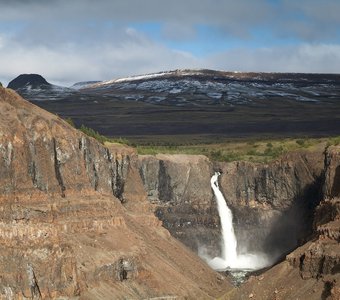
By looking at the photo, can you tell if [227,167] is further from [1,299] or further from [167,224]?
[1,299]

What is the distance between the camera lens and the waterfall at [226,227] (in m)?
133

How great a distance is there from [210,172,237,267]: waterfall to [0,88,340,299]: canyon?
3.42 meters

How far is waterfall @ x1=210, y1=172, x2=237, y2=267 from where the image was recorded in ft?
437

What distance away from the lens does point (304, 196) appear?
135875mm

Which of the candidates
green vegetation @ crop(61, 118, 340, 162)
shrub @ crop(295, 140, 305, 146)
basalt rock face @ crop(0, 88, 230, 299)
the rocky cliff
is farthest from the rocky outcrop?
shrub @ crop(295, 140, 305, 146)

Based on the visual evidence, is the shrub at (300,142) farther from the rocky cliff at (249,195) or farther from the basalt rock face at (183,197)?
the basalt rock face at (183,197)

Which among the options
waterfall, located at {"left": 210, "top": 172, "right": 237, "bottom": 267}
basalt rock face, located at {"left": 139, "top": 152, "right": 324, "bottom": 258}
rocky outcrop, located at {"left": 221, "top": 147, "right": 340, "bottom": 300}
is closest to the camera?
rocky outcrop, located at {"left": 221, "top": 147, "right": 340, "bottom": 300}

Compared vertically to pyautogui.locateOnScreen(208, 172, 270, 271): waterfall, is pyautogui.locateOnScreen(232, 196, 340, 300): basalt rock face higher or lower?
higher

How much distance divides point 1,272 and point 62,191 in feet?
51.1

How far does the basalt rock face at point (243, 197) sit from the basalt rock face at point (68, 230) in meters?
22.6

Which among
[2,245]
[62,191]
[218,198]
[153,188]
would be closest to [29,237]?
[2,245]

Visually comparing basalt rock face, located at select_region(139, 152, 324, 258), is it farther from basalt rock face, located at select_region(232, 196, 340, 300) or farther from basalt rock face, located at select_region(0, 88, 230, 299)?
basalt rock face, located at select_region(232, 196, 340, 300)

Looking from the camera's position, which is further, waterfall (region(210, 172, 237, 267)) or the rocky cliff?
waterfall (region(210, 172, 237, 267))

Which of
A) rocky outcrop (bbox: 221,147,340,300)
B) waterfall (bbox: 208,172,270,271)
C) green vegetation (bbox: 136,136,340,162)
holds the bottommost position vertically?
waterfall (bbox: 208,172,270,271)
